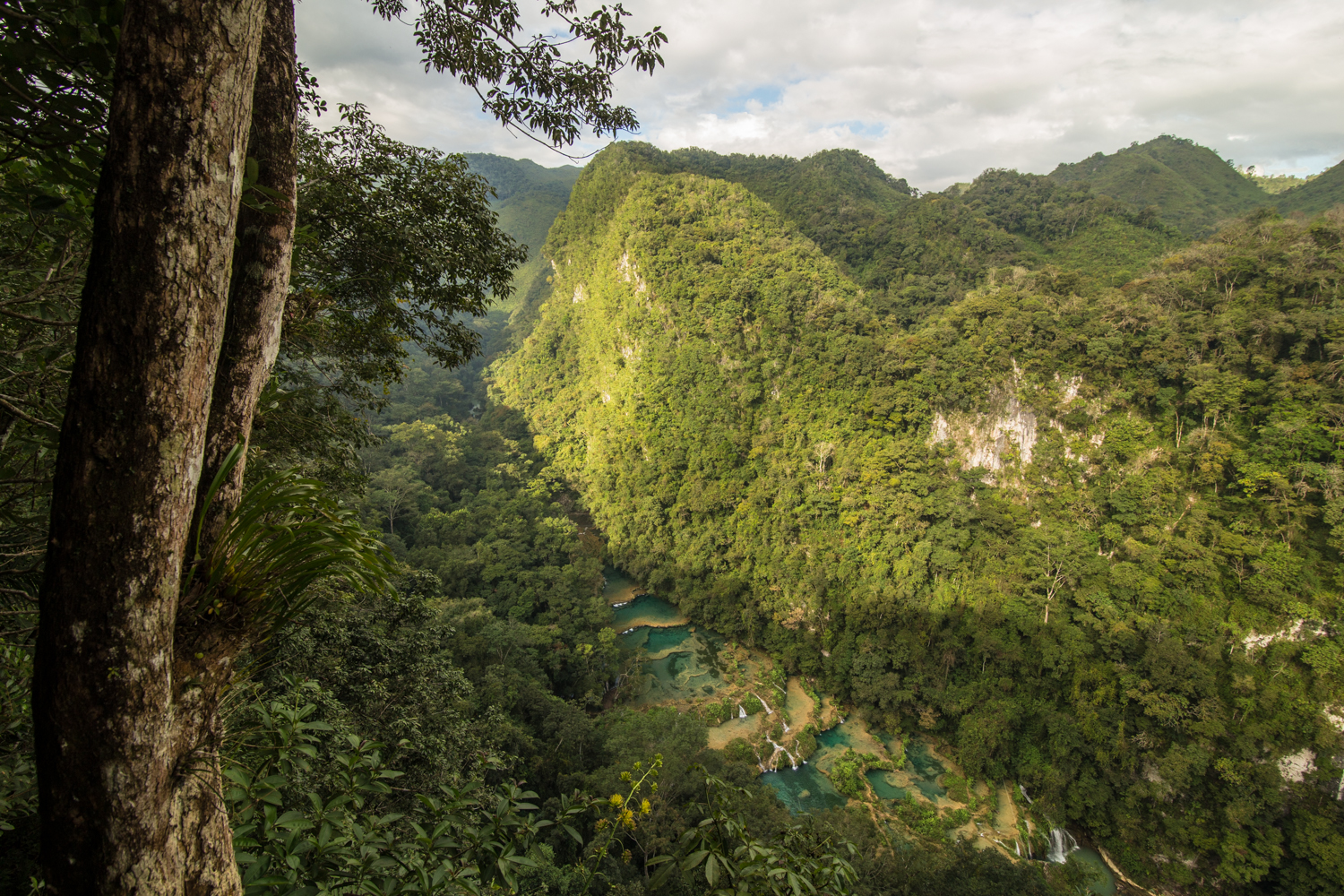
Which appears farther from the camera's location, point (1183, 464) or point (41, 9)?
point (1183, 464)

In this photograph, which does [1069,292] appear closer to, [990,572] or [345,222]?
[990,572]

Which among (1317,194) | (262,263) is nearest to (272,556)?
(262,263)

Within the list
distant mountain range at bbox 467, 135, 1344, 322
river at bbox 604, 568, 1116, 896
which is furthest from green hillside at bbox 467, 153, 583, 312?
river at bbox 604, 568, 1116, 896

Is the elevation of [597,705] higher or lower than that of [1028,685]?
lower

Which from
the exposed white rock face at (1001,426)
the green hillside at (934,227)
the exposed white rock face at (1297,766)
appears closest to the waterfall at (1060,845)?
the exposed white rock face at (1297,766)

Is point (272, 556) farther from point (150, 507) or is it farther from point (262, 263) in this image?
point (262, 263)

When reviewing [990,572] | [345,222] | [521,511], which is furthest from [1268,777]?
[521,511]
